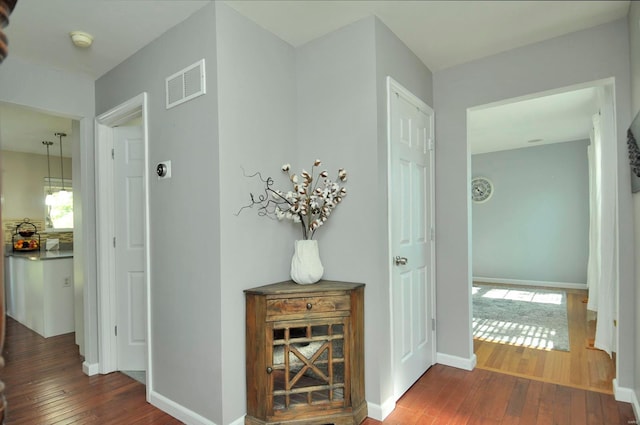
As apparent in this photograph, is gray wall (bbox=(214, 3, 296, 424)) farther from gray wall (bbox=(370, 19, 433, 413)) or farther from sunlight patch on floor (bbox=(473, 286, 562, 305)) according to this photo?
sunlight patch on floor (bbox=(473, 286, 562, 305))

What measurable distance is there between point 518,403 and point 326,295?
4.90 feet

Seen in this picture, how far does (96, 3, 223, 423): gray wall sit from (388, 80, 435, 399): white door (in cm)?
113

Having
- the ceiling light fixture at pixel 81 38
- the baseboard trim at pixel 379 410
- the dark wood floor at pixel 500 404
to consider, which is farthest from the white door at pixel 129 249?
the dark wood floor at pixel 500 404

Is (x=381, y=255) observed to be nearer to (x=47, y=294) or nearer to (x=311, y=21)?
(x=311, y=21)

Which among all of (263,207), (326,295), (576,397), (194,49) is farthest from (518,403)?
(194,49)

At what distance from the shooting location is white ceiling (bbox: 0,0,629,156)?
2.04 metres

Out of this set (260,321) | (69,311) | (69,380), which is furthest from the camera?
(69,311)

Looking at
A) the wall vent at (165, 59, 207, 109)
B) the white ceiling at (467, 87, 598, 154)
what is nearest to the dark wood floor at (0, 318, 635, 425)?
the wall vent at (165, 59, 207, 109)

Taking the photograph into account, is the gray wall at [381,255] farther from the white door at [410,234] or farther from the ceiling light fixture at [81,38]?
the ceiling light fixture at [81,38]

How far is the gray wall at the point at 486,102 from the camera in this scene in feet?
7.25

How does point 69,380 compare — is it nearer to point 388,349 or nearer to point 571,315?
point 388,349

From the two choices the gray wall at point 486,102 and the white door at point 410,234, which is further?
the white door at point 410,234

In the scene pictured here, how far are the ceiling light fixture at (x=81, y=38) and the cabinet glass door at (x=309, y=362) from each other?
2229 mm

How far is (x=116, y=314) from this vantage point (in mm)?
2895
